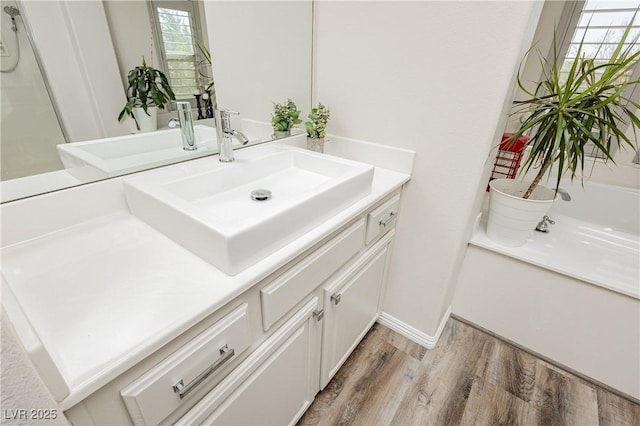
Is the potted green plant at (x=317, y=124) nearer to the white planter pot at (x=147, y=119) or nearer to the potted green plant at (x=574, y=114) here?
the white planter pot at (x=147, y=119)

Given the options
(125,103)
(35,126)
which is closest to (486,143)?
(125,103)

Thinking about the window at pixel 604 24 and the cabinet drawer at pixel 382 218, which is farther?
the window at pixel 604 24

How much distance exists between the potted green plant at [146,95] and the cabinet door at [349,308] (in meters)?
0.78

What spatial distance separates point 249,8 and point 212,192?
83cm

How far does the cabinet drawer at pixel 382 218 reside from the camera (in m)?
1.13

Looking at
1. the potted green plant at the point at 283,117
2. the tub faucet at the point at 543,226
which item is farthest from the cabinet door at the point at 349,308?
the tub faucet at the point at 543,226

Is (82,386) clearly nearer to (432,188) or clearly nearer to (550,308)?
(432,188)

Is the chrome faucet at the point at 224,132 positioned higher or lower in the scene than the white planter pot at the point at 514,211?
higher

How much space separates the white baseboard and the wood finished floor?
0.10 feet

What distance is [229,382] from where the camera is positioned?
0.69m

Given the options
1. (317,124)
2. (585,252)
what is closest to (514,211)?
(585,252)

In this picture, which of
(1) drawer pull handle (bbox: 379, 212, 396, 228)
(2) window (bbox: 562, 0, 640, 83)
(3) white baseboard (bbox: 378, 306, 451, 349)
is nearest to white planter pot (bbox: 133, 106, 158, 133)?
(1) drawer pull handle (bbox: 379, 212, 396, 228)

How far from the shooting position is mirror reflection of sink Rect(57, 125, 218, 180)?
31.4 inches

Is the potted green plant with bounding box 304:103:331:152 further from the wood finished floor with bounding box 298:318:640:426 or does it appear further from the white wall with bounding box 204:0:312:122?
the wood finished floor with bounding box 298:318:640:426
